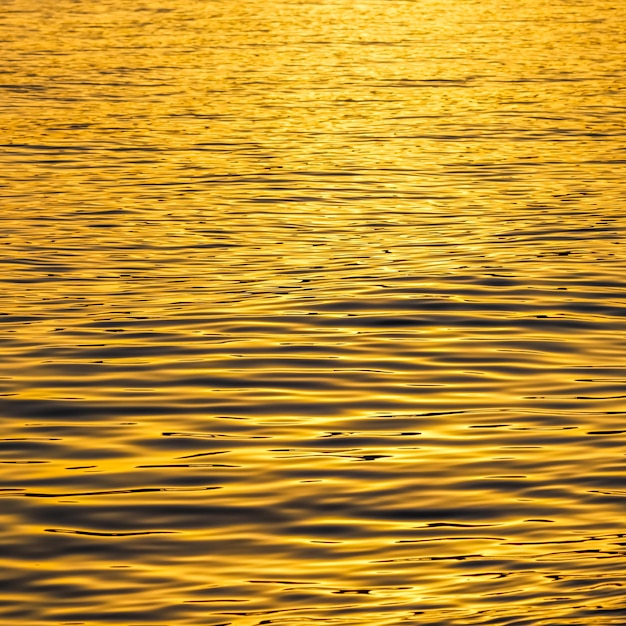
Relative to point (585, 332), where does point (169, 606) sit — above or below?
above

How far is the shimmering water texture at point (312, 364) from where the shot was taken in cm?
778

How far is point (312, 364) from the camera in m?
11.9

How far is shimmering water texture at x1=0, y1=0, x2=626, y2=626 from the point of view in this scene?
7781mm

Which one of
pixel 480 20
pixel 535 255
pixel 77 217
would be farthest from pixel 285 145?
pixel 480 20

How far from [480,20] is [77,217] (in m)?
30.4

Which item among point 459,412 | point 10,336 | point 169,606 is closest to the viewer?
point 169,606

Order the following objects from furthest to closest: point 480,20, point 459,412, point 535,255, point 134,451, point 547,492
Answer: point 480,20, point 535,255, point 459,412, point 134,451, point 547,492

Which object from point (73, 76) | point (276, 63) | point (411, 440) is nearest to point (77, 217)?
point (411, 440)

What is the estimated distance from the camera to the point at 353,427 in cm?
1029

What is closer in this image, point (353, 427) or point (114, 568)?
point (114, 568)

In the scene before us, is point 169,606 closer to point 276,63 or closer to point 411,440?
point 411,440

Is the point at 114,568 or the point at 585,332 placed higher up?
the point at 114,568

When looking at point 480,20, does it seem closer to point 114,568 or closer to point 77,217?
point 77,217

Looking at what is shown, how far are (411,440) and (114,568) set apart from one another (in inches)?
112
